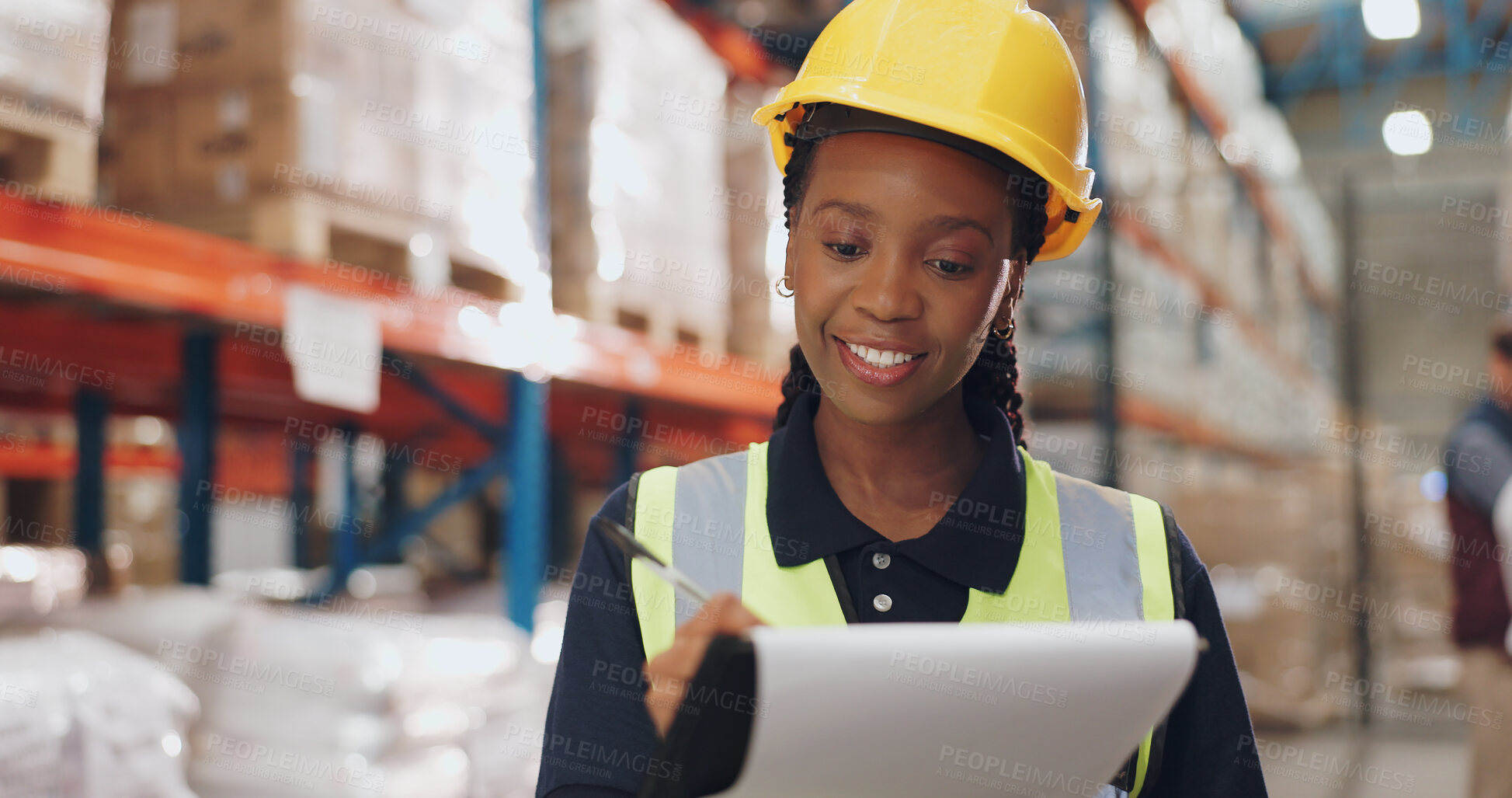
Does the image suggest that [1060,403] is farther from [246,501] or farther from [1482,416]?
[246,501]

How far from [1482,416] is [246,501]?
7.78 meters

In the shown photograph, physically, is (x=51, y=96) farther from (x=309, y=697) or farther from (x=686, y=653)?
(x=686, y=653)

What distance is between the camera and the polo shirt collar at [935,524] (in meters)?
1.06

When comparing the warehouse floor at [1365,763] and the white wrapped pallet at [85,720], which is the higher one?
the white wrapped pallet at [85,720]

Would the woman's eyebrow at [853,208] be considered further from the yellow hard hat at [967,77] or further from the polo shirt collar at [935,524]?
the polo shirt collar at [935,524]

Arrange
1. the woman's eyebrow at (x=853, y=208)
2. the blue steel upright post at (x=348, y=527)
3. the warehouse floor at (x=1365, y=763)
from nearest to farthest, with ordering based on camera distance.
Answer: the woman's eyebrow at (x=853, y=208)
the blue steel upright post at (x=348, y=527)
the warehouse floor at (x=1365, y=763)

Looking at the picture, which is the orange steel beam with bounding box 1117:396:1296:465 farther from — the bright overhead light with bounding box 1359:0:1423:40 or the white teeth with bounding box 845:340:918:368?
the white teeth with bounding box 845:340:918:368

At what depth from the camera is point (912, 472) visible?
45.5 inches

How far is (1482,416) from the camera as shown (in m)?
2.93

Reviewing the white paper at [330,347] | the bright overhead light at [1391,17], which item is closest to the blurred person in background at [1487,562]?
the white paper at [330,347]

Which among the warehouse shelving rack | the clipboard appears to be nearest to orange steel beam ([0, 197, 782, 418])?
the warehouse shelving rack

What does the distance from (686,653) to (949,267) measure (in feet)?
1.52

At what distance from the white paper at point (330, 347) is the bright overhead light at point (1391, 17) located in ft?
32.9

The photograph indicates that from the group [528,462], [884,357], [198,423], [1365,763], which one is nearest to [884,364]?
[884,357]
